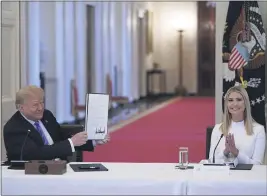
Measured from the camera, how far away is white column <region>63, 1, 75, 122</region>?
42.7 feet

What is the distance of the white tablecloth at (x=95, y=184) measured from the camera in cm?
341

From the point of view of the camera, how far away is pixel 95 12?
15.7m

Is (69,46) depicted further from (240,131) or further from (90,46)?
(240,131)

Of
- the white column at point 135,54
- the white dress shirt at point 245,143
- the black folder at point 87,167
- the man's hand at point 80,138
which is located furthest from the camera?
the white column at point 135,54

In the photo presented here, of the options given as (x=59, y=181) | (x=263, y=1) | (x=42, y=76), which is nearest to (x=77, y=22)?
(x=42, y=76)

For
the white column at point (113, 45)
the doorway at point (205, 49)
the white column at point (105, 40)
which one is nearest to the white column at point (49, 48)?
the white column at point (105, 40)

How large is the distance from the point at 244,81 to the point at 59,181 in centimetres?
347

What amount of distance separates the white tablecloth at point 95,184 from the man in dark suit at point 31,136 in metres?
0.56

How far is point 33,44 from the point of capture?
10914 millimetres

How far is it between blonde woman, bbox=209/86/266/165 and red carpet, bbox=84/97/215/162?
12.5 ft

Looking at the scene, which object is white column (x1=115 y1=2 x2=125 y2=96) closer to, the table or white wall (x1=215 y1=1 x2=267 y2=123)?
white wall (x1=215 y1=1 x2=267 y2=123)

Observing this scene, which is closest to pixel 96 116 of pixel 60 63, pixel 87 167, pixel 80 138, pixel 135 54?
pixel 80 138

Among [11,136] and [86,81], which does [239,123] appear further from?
[86,81]

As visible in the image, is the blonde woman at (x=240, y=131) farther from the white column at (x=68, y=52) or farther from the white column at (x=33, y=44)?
the white column at (x=68, y=52)
